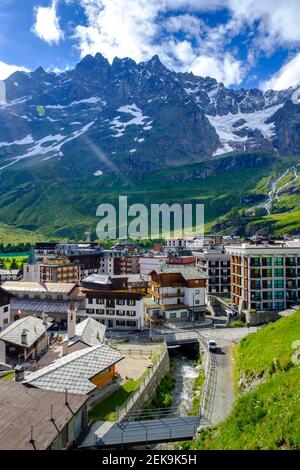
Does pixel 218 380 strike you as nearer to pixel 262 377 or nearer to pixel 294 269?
pixel 262 377

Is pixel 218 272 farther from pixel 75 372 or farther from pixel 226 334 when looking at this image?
pixel 75 372

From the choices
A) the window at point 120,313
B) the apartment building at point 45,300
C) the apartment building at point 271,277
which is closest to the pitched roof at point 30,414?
the window at point 120,313

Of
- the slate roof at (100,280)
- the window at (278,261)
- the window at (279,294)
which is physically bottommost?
the window at (279,294)

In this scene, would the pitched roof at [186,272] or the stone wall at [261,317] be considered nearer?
the stone wall at [261,317]

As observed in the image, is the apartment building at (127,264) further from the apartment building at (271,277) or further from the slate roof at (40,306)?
the apartment building at (271,277)

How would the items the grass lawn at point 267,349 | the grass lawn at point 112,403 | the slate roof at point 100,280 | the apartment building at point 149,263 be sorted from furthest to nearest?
the apartment building at point 149,263 < the slate roof at point 100,280 < the grass lawn at point 267,349 < the grass lawn at point 112,403

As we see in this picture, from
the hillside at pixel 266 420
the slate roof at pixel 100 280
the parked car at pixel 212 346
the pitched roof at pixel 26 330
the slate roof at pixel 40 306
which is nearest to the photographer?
the hillside at pixel 266 420

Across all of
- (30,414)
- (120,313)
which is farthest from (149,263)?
(30,414)

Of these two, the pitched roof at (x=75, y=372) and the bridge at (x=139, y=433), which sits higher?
the pitched roof at (x=75, y=372)
